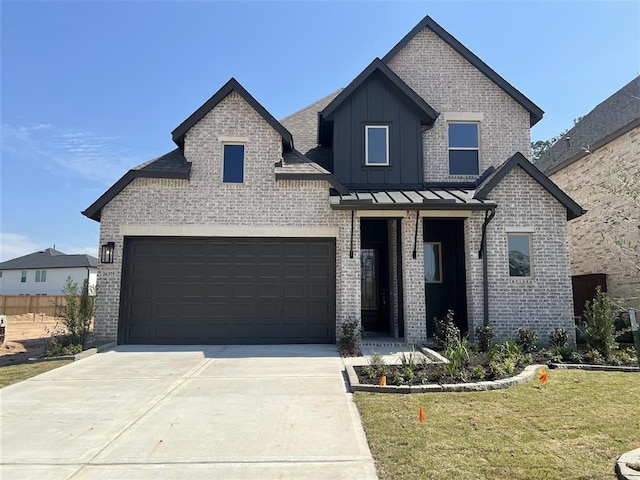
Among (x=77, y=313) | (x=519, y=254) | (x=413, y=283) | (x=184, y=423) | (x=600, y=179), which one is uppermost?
(x=600, y=179)

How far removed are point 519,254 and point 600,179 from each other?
665 centimetres

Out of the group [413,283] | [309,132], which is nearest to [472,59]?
[309,132]

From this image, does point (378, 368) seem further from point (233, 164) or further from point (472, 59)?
point (472, 59)

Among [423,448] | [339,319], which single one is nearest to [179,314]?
[339,319]

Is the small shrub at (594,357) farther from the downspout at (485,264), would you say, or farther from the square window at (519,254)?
the square window at (519,254)

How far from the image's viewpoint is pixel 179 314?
1102cm

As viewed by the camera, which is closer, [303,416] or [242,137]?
[303,416]

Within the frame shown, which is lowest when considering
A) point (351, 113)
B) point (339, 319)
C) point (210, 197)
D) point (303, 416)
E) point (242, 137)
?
point (303, 416)

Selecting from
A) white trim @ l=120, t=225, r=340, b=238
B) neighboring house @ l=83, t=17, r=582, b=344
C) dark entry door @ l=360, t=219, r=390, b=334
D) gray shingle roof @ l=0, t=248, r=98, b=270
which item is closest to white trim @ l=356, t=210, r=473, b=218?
neighboring house @ l=83, t=17, r=582, b=344

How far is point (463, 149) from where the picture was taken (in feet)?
42.6

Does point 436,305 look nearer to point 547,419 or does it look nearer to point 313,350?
point 313,350

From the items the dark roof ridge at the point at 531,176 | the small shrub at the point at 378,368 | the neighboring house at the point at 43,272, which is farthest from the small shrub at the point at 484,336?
the neighboring house at the point at 43,272

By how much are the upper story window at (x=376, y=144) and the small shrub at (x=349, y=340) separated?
16.1 ft

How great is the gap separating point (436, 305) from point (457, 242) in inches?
79.6
